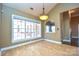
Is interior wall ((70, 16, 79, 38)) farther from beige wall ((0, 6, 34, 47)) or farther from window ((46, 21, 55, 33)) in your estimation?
beige wall ((0, 6, 34, 47))

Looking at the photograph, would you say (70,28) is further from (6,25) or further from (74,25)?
(6,25)

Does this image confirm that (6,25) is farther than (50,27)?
No

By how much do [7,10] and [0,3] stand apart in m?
0.23

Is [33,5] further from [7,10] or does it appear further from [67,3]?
[67,3]

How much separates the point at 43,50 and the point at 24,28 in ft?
1.94

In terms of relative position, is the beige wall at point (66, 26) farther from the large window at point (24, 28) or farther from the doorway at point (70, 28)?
the large window at point (24, 28)

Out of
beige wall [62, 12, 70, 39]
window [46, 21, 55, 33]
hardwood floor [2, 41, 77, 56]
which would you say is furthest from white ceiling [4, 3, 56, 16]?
hardwood floor [2, 41, 77, 56]

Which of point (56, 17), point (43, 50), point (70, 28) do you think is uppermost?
point (56, 17)

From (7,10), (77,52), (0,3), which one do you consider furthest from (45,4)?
(77,52)

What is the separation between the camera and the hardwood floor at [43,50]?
1.96 meters

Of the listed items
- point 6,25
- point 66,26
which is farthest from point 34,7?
point 66,26

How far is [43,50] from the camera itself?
2.01 meters

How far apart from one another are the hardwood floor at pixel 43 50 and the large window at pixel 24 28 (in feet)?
0.62

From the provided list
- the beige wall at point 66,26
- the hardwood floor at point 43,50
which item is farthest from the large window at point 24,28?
the beige wall at point 66,26
